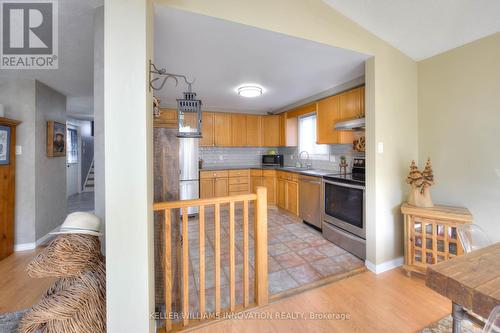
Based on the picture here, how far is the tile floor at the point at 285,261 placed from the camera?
204 centimetres

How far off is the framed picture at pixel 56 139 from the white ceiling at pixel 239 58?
1.72 metres

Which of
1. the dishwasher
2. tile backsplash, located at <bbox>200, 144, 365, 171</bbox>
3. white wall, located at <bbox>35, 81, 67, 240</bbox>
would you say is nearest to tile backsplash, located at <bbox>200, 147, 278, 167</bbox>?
tile backsplash, located at <bbox>200, 144, 365, 171</bbox>

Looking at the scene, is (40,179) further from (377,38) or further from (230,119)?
(377,38)

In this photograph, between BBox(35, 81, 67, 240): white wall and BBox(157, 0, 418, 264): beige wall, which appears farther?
BBox(35, 81, 67, 240): white wall

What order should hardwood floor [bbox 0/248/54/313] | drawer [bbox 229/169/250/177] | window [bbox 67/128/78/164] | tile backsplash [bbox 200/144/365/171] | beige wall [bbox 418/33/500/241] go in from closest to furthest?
1. hardwood floor [bbox 0/248/54/313]
2. beige wall [bbox 418/33/500/241]
3. drawer [bbox 229/169/250/177]
4. tile backsplash [bbox 200/144/365/171]
5. window [bbox 67/128/78/164]

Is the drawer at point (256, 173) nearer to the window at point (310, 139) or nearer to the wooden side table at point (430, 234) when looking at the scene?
the window at point (310, 139)

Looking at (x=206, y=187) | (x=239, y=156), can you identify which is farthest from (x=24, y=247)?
(x=239, y=156)

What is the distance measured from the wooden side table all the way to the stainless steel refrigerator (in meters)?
3.42

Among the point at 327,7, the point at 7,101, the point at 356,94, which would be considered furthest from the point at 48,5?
the point at 356,94

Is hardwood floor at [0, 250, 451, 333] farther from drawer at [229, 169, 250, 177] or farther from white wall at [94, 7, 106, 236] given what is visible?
drawer at [229, 169, 250, 177]

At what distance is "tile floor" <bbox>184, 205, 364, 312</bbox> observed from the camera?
2.04 metres

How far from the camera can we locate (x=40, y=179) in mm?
3037

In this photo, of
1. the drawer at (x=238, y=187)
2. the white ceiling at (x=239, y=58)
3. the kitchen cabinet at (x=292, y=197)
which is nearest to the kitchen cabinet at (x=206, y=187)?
the drawer at (x=238, y=187)

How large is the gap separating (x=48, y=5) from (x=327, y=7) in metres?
2.35
